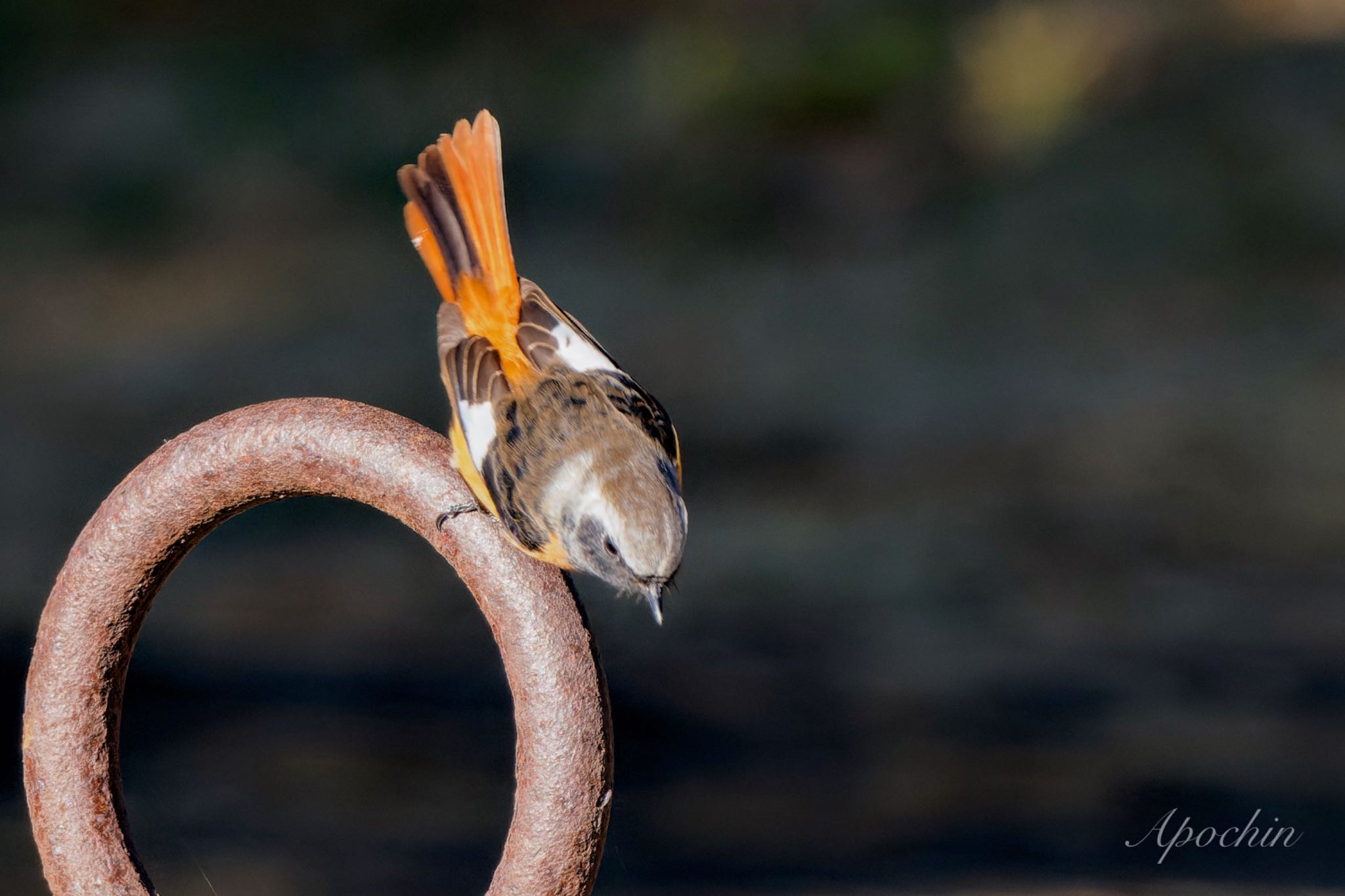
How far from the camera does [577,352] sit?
233 cm

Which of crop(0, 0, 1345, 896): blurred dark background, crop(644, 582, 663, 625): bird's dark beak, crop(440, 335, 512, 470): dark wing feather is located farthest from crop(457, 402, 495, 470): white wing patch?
crop(0, 0, 1345, 896): blurred dark background

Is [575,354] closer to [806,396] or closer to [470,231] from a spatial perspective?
[470,231]

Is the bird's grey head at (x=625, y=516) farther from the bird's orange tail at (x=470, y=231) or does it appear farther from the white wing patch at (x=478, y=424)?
the bird's orange tail at (x=470, y=231)

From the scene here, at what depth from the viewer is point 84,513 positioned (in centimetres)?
400

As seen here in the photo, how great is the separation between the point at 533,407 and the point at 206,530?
2.52 ft

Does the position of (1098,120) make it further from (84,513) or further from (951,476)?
(84,513)

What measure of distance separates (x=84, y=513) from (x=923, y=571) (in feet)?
7.88

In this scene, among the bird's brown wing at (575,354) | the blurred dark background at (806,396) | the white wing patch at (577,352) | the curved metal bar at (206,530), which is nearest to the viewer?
the curved metal bar at (206,530)

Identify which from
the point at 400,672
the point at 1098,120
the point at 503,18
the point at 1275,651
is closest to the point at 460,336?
the point at 503,18

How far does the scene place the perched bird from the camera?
1957mm

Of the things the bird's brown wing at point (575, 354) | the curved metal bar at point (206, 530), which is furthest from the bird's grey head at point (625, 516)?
the curved metal bar at point (206, 530)

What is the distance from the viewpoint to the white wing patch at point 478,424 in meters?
2.19

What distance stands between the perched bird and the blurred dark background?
1624 mm

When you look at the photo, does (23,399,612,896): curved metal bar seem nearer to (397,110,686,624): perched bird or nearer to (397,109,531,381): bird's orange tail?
(397,110,686,624): perched bird
